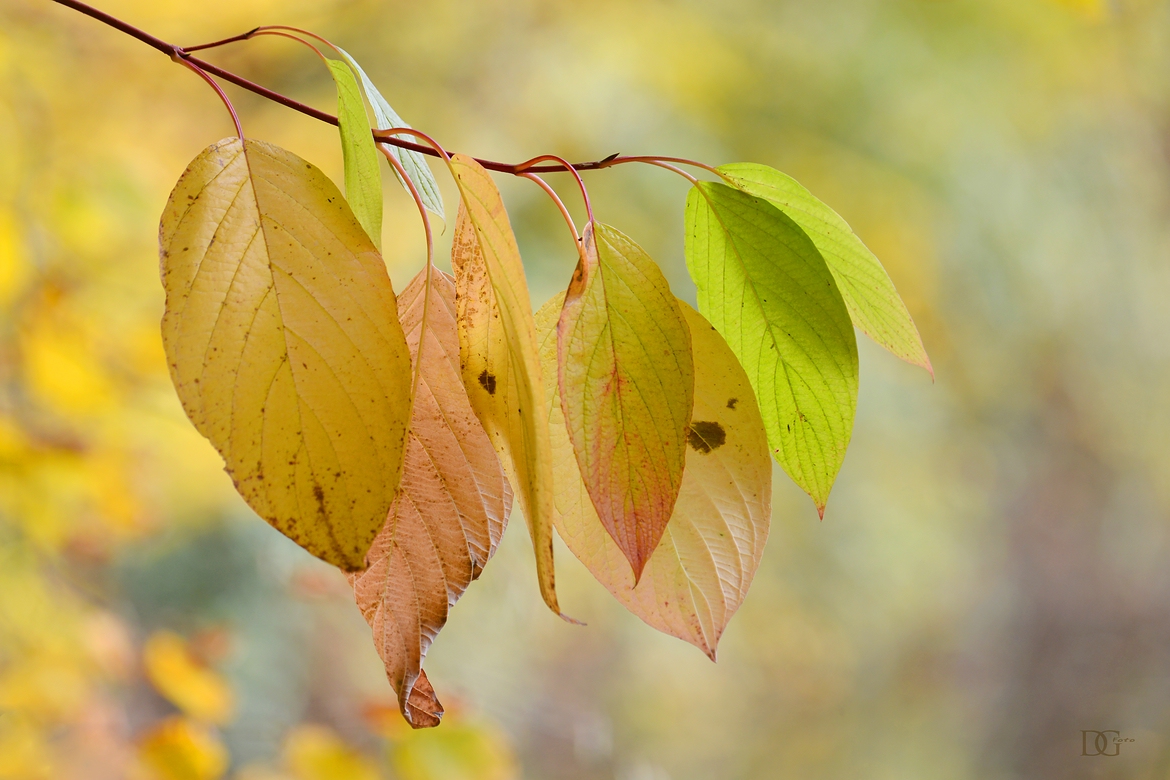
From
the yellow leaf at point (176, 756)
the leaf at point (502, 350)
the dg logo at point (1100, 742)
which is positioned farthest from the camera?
the dg logo at point (1100, 742)

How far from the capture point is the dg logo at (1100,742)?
5.82 ft

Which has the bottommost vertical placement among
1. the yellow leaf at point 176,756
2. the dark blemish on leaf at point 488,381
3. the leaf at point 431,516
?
the yellow leaf at point 176,756

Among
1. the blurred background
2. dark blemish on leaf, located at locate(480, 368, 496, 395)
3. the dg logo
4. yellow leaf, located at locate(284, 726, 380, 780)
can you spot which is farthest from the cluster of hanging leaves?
the dg logo

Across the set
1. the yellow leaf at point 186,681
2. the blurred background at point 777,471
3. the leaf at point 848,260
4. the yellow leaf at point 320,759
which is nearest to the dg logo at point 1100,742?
the blurred background at point 777,471

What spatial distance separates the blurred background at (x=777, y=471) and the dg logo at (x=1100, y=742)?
4 cm

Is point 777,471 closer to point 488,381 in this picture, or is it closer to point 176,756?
point 176,756

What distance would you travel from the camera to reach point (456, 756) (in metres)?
0.64

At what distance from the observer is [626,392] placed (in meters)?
0.16

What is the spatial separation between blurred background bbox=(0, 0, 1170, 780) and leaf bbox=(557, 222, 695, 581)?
54 cm

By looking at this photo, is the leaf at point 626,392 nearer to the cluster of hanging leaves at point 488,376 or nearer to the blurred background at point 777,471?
the cluster of hanging leaves at point 488,376

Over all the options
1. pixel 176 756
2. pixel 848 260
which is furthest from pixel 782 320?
pixel 176 756

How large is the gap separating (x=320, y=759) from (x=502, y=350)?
0.67m

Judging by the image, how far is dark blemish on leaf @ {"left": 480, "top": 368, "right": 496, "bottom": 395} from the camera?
0.17 m

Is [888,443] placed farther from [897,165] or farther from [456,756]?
[456,756]
